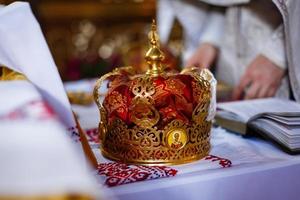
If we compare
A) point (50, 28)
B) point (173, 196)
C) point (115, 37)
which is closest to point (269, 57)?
→ point (173, 196)

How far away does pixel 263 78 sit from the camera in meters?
1.14

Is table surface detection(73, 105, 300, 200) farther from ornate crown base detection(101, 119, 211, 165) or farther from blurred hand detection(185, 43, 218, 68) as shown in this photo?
blurred hand detection(185, 43, 218, 68)

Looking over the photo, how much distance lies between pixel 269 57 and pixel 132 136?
546 millimetres

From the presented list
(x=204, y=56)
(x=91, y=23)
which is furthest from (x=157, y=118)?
(x=91, y=23)

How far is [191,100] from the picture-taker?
76 cm

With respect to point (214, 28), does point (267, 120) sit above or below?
below

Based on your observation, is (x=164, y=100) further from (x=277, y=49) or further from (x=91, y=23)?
(x=91, y=23)

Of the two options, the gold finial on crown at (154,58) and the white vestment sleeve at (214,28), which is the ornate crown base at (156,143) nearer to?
the gold finial on crown at (154,58)

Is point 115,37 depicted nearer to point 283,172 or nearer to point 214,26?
point 214,26

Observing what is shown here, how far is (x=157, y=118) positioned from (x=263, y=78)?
1.63 ft

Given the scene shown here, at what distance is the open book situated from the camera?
0.81 meters

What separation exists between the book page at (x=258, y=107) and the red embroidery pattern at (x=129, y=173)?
27cm

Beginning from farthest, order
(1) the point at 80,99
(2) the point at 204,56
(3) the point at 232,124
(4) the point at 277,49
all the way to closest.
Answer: (2) the point at 204,56
(1) the point at 80,99
(4) the point at 277,49
(3) the point at 232,124

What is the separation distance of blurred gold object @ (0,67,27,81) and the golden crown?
178 millimetres
